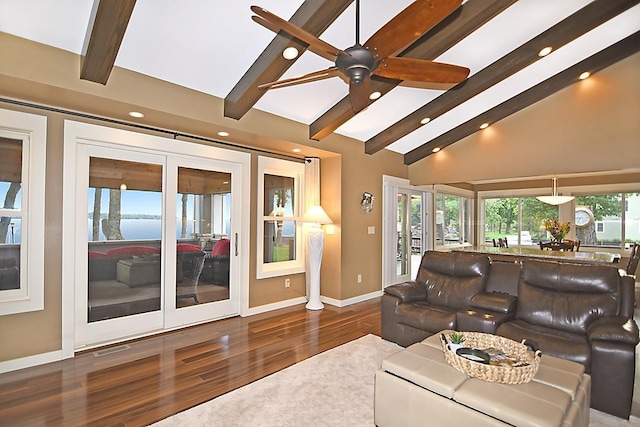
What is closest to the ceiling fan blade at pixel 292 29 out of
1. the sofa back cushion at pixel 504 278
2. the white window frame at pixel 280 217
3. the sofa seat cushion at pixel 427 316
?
the sofa seat cushion at pixel 427 316

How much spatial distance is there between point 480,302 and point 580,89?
4.00m

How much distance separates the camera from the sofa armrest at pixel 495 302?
131 inches

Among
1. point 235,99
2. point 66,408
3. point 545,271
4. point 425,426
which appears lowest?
point 66,408

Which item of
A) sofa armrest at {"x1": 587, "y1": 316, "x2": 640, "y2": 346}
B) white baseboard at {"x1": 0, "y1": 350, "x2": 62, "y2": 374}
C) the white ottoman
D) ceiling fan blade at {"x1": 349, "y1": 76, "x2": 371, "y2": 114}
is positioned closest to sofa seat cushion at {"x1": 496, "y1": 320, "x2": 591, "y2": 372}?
sofa armrest at {"x1": 587, "y1": 316, "x2": 640, "y2": 346}

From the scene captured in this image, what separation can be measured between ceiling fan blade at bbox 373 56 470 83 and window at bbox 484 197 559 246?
249 inches

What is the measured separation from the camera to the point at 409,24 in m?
2.05

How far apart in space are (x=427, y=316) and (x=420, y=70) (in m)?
2.36

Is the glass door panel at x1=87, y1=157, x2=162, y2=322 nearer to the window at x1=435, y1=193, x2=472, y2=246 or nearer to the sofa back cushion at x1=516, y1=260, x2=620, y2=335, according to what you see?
the sofa back cushion at x1=516, y1=260, x2=620, y2=335

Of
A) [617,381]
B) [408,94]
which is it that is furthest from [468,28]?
[617,381]

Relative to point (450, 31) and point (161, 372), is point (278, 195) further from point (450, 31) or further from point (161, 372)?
point (450, 31)

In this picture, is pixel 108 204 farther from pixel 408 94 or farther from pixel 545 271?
pixel 545 271

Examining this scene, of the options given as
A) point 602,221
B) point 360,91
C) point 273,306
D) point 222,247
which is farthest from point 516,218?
point 360,91

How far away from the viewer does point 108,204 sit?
382 cm

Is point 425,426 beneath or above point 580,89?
beneath
